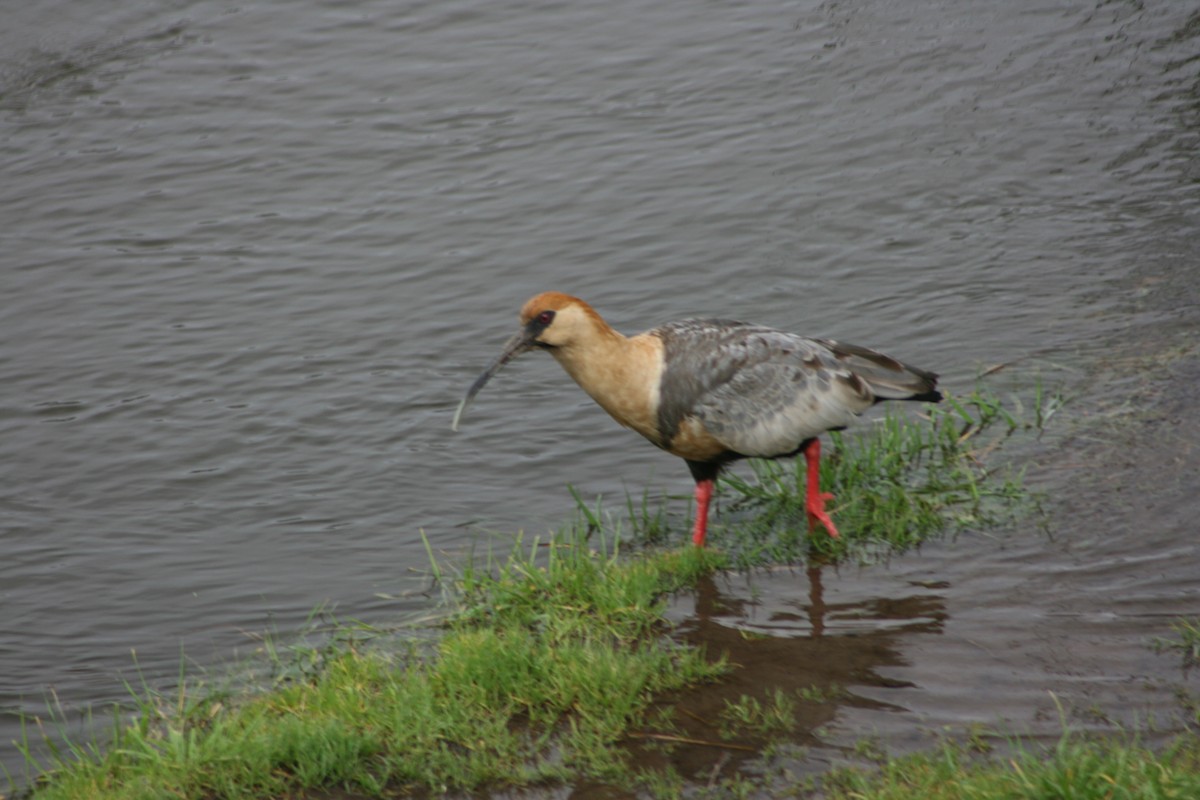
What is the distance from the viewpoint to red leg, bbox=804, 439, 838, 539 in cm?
608

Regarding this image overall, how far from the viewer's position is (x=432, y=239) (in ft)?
34.0

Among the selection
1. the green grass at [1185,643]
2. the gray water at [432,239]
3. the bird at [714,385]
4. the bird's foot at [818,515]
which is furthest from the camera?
the gray water at [432,239]

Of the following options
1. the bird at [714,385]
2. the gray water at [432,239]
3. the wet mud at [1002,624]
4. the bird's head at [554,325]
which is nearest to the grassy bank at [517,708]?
the wet mud at [1002,624]

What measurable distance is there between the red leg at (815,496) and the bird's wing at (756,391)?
0.07 meters

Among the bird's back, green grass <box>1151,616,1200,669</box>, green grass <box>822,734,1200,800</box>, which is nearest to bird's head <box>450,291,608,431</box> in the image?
the bird's back

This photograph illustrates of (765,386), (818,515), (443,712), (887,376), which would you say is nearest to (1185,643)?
(818,515)

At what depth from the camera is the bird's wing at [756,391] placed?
20.4 feet

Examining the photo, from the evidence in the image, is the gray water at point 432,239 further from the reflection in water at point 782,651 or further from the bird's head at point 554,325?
the reflection in water at point 782,651

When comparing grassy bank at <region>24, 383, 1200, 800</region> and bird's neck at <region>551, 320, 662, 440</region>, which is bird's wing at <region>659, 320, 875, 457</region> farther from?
grassy bank at <region>24, 383, 1200, 800</region>

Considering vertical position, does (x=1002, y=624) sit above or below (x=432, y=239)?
below

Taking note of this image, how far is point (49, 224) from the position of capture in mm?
10773

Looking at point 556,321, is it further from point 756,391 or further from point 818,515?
point 818,515

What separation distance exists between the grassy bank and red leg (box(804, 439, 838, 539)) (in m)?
0.10

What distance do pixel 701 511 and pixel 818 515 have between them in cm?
54
